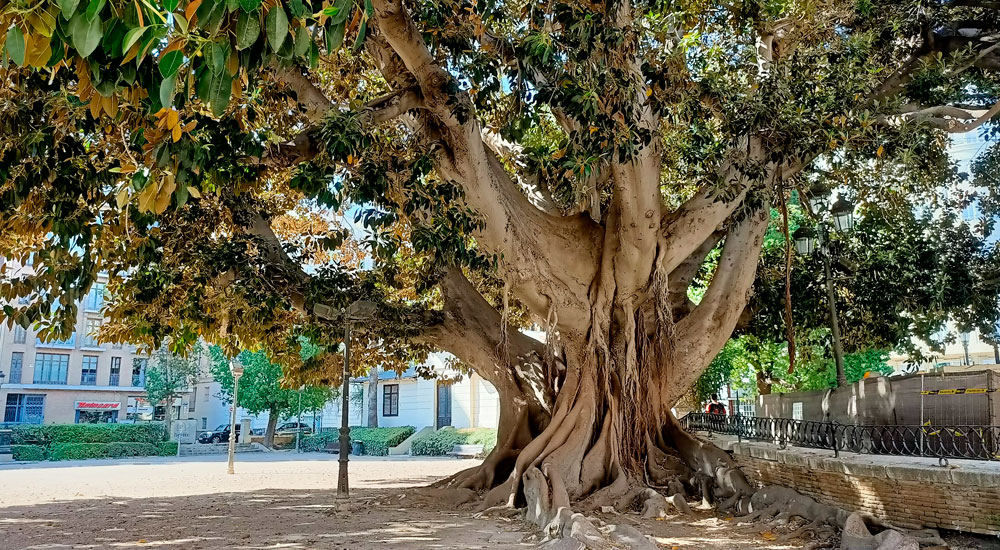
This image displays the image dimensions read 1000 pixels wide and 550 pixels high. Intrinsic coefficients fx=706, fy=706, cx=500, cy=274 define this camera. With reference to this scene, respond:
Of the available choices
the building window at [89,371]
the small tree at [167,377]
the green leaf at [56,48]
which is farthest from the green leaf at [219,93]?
the building window at [89,371]

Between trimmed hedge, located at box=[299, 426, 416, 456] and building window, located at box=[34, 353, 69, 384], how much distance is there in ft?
55.5

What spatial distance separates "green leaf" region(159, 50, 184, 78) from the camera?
85.9 inches

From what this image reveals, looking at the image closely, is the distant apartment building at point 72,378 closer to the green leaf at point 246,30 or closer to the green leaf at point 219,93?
the green leaf at point 219,93

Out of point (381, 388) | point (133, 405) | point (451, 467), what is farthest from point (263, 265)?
point (133, 405)

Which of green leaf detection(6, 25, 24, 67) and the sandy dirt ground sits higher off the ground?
green leaf detection(6, 25, 24, 67)

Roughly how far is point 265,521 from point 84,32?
8172 millimetres

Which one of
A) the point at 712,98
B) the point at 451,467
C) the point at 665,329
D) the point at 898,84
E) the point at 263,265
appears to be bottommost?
the point at 451,467

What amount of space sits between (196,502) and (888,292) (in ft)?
40.1

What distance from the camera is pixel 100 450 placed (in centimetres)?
2706

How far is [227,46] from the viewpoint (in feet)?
7.93

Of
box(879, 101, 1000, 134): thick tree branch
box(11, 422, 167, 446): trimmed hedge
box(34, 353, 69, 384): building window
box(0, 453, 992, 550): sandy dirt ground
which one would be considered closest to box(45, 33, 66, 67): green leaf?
box(0, 453, 992, 550): sandy dirt ground

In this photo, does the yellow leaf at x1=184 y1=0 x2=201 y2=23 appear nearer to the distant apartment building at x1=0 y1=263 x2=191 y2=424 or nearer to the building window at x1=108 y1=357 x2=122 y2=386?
the distant apartment building at x1=0 y1=263 x2=191 y2=424

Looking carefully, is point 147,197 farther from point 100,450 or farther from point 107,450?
point 107,450

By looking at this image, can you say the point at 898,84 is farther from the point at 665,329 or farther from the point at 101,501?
the point at 101,501
